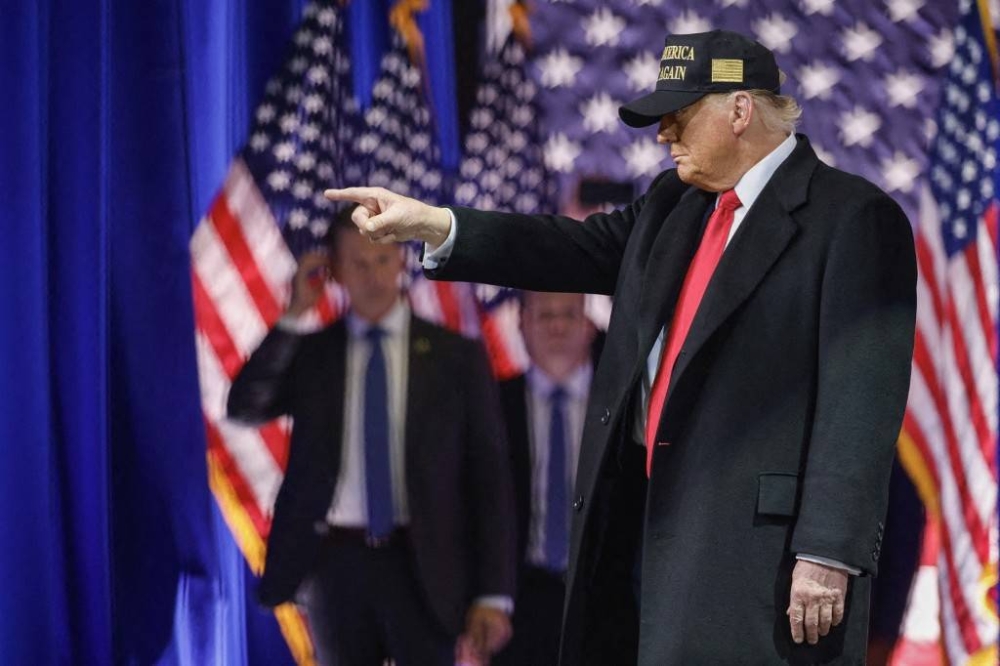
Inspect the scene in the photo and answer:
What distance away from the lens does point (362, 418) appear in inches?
118

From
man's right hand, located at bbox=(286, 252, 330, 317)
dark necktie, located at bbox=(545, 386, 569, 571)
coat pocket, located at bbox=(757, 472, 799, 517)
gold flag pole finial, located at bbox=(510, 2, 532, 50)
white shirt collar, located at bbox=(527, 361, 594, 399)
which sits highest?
gold flag pole finial, located at bbox=(510, 2, 532, 50)

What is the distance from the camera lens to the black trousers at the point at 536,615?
10.0 ft

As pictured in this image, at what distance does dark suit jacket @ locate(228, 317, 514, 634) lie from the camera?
2963 mm

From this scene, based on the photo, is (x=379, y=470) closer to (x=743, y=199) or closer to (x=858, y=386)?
(x=743, y=199)

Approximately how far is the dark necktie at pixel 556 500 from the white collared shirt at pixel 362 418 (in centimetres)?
35

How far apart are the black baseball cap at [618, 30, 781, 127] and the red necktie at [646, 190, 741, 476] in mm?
185

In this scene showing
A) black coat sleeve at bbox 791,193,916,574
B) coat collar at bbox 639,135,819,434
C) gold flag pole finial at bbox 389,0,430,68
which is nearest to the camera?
black coat sleeve at bbox 791,193,916,574

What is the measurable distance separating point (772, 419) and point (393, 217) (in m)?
0.73

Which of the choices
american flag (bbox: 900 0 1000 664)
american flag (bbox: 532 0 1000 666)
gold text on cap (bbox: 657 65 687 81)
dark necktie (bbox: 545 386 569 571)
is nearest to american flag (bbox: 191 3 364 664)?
american flag (bbox: 532 0 1000 666)

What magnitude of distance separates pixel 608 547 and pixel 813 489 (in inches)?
18.2

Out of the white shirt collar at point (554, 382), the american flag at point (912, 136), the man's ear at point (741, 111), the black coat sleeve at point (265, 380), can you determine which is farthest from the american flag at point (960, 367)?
the black coat sleeve at point (265, 380)

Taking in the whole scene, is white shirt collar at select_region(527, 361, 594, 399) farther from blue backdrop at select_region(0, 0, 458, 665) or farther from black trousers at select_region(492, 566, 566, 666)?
blue backdrop at select_region(0, 0, 458, 665)

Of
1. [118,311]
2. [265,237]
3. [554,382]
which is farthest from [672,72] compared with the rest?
[118,311]

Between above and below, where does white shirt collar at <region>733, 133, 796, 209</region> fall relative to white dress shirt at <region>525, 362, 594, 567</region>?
above
